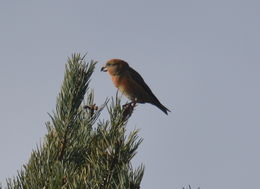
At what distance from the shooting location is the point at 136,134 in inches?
113

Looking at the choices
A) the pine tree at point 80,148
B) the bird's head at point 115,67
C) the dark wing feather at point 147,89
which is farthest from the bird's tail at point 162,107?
the pine tree at point 80,148

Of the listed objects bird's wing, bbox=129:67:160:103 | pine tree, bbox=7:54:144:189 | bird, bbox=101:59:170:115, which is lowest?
pine tree, bbox=7:54:144:189

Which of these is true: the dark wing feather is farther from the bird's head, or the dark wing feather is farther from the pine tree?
the pine tree

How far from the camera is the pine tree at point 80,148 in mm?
2600

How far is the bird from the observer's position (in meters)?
7.99

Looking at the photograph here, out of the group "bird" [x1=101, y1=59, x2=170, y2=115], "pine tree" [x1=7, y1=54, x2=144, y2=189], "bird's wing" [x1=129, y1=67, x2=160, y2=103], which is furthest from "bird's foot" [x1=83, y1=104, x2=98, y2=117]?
"bird's wing" [x1=129, y1=67, x2=160, y2=103]

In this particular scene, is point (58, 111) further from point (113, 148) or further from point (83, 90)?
point (113, 148)

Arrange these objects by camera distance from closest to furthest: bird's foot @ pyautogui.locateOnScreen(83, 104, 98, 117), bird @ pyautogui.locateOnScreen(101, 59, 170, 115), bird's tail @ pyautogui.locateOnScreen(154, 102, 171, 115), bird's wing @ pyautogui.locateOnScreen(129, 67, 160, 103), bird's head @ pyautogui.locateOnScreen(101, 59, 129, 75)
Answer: bird's foot @ pyautogui.locateOnScreen(83, 104, 98, 117), bird @ pyautogui.locateOnScreen(101, 59, 170, 115), bird's head @ pyautogui.locateOnScreen(101, 59, 129, 75), bird's wing @ pyautogui.locateOnScreen(129, 67, 160, 103), bird's tail @ pyautogui.locateOnScreen(154, 102, 171, 115)

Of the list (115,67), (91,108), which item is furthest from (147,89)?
(91,108)

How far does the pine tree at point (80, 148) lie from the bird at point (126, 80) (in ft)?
14.4

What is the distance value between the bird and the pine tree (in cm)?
438

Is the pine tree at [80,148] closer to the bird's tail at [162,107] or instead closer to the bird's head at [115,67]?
the bird's head at [115,67]

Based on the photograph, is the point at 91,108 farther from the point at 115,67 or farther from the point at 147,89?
the point at 147,89

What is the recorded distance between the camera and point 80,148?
2.98m
